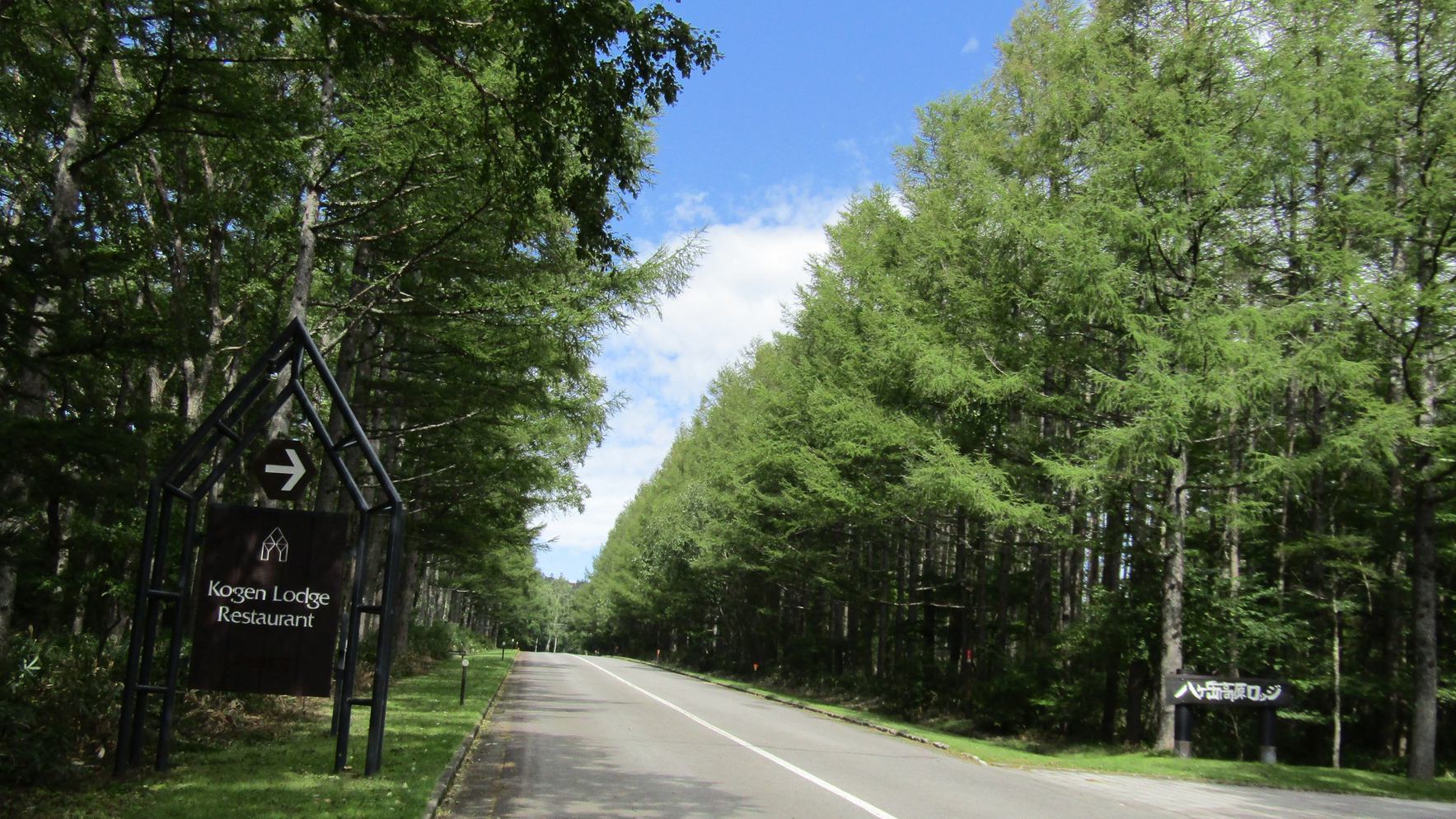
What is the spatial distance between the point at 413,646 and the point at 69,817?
91.7 ft

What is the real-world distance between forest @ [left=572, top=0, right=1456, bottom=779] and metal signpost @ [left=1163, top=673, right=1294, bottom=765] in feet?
3.97

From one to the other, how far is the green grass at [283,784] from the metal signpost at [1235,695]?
1130 cm

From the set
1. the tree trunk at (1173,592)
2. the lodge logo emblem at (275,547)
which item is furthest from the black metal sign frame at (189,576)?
the tree trunk at (1173,592)

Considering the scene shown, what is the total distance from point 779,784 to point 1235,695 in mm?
9021

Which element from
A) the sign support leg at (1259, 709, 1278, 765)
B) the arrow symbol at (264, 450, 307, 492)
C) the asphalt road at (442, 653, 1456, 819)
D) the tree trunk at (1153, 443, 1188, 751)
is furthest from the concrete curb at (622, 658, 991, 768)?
the arrow symbol at (264, 450, 307, 492)

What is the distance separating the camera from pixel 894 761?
13.8 metres

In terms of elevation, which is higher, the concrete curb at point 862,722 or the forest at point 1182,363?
the forest at point 1182,363

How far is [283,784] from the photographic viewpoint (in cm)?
852

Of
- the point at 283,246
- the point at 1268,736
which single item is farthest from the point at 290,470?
the point at 1268,736

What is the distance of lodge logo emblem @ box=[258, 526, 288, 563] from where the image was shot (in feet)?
29.6

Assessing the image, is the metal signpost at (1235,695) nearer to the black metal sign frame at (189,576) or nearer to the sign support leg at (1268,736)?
the sign support leg at (1268,736)

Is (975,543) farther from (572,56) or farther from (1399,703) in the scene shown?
(572,56)

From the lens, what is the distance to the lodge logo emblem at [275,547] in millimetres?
9008

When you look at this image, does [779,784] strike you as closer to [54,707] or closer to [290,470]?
[290,470]
